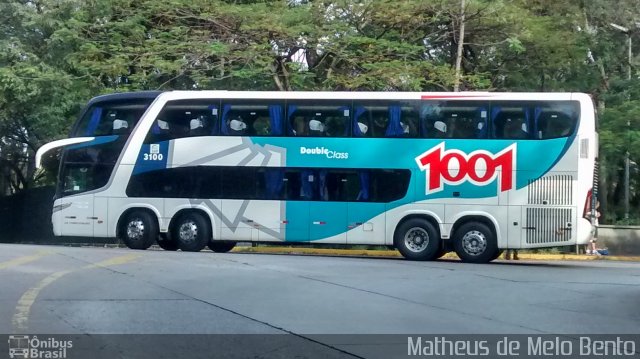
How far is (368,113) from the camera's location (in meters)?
20.1

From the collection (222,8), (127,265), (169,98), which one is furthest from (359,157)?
(222,8)

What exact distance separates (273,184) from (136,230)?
3660 mm

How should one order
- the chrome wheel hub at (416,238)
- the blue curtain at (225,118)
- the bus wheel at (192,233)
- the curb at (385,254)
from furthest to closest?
1. the curb at (385,254)
2. the bus wheel at (192,233)
3. the blue curtain at (225,118)
4. the chrome wheel hub at (416,238)

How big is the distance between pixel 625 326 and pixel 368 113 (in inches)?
419

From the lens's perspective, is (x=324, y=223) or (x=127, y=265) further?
(x=324, y=223)

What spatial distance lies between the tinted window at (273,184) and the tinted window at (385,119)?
901 millimetres

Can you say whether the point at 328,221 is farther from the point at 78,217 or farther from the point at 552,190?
the point at 78,217

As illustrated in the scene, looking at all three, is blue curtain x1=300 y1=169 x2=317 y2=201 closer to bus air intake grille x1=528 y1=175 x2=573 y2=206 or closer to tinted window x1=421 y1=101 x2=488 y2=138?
tinted window x1=421 y1=101 x2=488 y2=138

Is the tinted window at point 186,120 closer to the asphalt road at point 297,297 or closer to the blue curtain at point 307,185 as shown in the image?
the blue curtain at point 307,185

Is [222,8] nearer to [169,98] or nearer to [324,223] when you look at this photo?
[169,98]

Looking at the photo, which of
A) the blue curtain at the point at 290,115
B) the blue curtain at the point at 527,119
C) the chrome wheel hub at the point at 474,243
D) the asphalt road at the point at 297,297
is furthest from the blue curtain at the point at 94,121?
the blue curtain at the point at 527,119

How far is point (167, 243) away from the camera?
22047 millimetres

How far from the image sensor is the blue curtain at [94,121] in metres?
21.5

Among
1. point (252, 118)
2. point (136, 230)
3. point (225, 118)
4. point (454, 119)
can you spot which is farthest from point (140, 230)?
point (454, 119)
